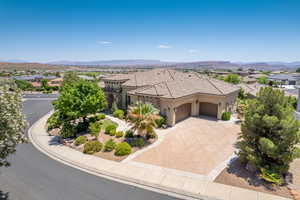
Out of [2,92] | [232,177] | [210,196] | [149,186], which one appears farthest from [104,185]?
[232,177]

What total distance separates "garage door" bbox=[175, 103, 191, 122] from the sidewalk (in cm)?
1270

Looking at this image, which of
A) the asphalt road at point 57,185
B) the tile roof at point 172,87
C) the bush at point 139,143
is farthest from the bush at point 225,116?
the asphalt road at point 57,185

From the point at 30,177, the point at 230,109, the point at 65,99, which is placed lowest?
the point at 30,177

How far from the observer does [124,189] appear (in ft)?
37.1

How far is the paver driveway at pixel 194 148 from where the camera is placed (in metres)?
A: 14.0

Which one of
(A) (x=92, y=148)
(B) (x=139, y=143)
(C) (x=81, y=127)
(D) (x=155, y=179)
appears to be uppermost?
(C) (x=81, y=127)

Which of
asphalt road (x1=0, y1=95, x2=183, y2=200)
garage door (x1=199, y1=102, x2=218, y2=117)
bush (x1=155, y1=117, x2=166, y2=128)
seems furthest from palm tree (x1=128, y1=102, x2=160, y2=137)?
garage door (x1=199, y1=102, x2=218, y2=117)

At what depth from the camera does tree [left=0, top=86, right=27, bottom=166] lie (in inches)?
301

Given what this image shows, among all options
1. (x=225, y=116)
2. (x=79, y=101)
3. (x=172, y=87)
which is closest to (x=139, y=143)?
(x=79, y=101)

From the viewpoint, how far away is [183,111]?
26062mm

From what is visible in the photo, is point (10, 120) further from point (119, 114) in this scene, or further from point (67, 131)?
point (119, 114)

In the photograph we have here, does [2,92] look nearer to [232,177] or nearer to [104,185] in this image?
[104,185]

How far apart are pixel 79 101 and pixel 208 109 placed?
19458 millimetres

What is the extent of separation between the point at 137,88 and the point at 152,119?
451 inches
